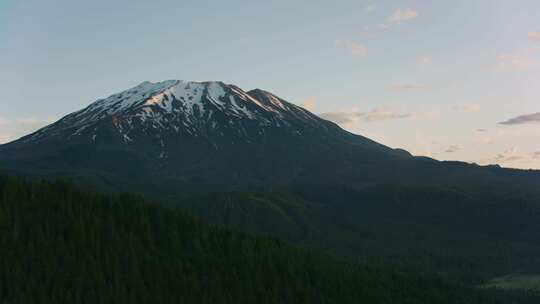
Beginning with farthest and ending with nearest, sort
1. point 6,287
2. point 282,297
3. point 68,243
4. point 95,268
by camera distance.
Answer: point 282,297 < point 68,243 < point 95,268 < point 6,287

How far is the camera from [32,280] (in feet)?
489

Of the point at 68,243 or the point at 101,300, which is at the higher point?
the point at 68,243

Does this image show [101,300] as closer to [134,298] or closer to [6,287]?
[134,298]

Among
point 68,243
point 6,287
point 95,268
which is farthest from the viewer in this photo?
point 68,243

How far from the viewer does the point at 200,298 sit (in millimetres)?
167125

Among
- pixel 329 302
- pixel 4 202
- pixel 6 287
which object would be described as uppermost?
pixel 4 202

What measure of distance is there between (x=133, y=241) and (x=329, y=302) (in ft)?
223

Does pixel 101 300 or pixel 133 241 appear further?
pixel 133 241

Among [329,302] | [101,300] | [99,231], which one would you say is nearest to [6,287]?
[101,300]

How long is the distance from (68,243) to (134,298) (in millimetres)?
34550

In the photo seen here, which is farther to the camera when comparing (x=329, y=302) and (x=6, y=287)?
(x=329, y=302)

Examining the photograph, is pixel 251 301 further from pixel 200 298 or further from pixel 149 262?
pixel 149 262

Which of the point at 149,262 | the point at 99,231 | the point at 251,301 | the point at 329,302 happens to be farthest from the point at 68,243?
the point at 329,302

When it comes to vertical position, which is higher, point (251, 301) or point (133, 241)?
point (133, 241)
